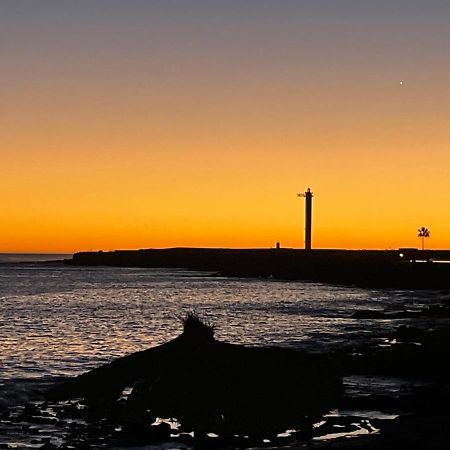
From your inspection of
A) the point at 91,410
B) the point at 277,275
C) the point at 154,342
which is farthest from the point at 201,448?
the point at 277,275

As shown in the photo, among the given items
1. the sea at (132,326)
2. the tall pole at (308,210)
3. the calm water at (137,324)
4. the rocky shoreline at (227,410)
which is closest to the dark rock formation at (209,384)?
the rocky shoreline at (227,410)

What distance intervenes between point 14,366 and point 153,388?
19424 mm

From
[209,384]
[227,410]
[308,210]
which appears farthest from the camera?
[308,210]

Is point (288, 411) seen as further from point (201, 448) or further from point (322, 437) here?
point (201, 448)

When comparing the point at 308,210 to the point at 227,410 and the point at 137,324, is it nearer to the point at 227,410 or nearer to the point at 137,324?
the point at 137,324

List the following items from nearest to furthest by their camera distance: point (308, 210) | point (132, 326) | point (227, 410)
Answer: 1. point (227, 410)
2. point (132, 326)
3. point (308, 210)

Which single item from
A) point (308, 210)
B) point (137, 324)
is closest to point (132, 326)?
point (137, 324)

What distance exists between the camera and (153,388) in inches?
841

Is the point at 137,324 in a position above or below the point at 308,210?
below

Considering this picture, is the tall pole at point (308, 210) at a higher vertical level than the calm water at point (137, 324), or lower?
higher

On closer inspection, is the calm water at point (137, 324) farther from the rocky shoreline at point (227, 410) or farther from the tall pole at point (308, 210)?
the tall pole at point (308, 210)

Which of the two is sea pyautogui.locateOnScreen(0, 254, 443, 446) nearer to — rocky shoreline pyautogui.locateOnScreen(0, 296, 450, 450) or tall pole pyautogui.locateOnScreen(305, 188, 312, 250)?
rocky shoreline pyautogui.locateOnScreen(0, 296, 450, 450)

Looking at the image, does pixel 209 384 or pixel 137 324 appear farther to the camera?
pixel 137 324

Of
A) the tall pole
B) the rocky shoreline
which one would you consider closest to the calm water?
the rocky shoreline
